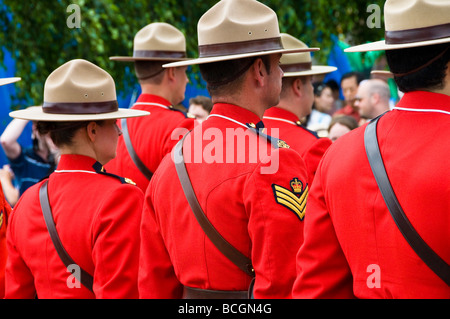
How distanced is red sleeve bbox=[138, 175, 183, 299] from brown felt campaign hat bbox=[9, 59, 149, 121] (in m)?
0.66

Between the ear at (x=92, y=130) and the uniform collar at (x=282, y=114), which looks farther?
the uniform collar at (x=282, y=114)

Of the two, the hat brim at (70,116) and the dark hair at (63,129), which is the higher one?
the hat brim at (70,116)

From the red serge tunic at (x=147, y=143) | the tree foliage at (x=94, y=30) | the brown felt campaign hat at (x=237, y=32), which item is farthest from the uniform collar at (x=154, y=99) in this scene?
the tree foliage at (x=94, y=30)

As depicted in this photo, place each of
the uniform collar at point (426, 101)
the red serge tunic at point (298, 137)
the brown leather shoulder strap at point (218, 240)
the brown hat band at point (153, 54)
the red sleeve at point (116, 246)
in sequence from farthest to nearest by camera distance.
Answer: the brown hat band at point (153, 54) < the red serge tunic at point (298, 137) < the red sleeve at point (116, 246) < the brown leather shoulder strap at point (218, 240) < the uniform collar at point (426, 101)

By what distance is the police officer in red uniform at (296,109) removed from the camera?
409cm

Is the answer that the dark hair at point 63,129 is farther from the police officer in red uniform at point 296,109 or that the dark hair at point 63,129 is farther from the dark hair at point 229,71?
the police officer in red uniform at point 296,109

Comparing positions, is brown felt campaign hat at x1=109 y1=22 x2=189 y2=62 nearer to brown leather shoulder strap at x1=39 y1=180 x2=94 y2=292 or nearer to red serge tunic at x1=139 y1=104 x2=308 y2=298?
brown leather shoulder strap at x1=39 y1=180 x2=94 y2=292

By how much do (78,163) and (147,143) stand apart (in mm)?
1388

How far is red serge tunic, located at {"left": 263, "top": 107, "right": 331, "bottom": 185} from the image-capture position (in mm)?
4031

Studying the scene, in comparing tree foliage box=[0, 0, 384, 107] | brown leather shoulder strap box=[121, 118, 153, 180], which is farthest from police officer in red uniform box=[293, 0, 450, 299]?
tree foliage box=[0, 0, 384, 107]

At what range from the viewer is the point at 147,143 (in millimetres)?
4547

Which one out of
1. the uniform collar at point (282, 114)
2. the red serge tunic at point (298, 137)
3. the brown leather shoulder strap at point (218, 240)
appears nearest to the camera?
the brown leather shoulder strap at point (218, 240)

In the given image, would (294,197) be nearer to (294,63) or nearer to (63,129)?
(63,129)

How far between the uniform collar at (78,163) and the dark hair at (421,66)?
147 centimetres
